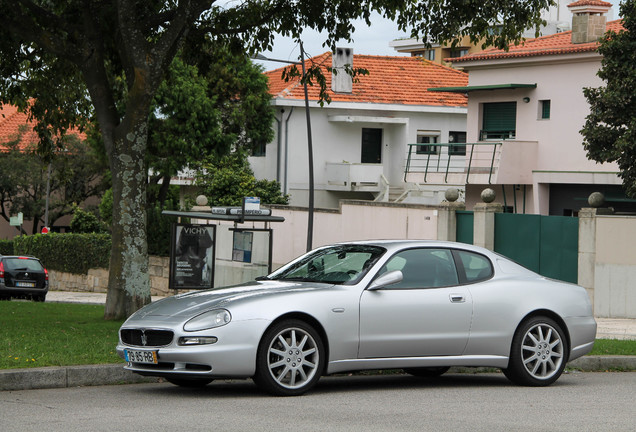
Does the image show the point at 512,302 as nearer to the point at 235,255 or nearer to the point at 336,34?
the point at 336,34

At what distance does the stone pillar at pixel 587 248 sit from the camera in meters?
22.2

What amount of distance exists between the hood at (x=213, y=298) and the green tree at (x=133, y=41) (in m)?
5.38

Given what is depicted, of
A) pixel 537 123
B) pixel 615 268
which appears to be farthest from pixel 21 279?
pixel 615 268

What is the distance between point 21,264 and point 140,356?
24270 millimetres

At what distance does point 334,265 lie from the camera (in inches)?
413

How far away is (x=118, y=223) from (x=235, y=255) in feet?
28.3

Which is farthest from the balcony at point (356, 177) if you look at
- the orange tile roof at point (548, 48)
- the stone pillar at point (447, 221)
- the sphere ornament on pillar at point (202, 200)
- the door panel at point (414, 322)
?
the door panel at point (414, 322)

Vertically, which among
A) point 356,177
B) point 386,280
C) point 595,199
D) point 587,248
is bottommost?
point 386,280

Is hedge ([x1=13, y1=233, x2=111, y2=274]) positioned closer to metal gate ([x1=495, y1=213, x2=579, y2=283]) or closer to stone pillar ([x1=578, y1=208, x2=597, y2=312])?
metal gate ([x1=495, y1=213, x2=579, y2=283])

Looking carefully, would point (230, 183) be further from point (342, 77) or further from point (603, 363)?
point (603, 363)

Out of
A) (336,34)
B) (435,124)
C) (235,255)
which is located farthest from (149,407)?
(435,124)

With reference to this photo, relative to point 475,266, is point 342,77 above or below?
above

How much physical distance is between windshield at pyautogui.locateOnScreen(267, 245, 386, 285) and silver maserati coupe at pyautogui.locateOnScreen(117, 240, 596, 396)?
0.02 meters

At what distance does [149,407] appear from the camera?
8781 millimetres
